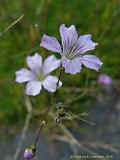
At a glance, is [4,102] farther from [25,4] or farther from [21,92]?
[25,4]

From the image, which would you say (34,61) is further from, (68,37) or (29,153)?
(29,153)

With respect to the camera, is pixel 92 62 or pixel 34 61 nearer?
pixel 92 62

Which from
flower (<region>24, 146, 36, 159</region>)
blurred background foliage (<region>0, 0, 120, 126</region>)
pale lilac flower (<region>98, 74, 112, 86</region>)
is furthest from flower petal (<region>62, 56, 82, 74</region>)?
pale lilac flower (<region>98, 74, 112, 86</region>)

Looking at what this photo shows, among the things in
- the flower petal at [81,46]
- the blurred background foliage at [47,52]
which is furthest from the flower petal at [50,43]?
the blurred background foliage at [47,52]

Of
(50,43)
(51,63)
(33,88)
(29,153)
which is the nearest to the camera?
(50,43)

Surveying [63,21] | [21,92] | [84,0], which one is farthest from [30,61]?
[84,0]

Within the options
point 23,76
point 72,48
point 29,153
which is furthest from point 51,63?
point 29,153

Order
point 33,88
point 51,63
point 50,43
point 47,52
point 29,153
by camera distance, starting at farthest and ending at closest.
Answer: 1. point 47,52
2. point 51,63
3. point 33,88
4. point 29,153
5. point 50,43
